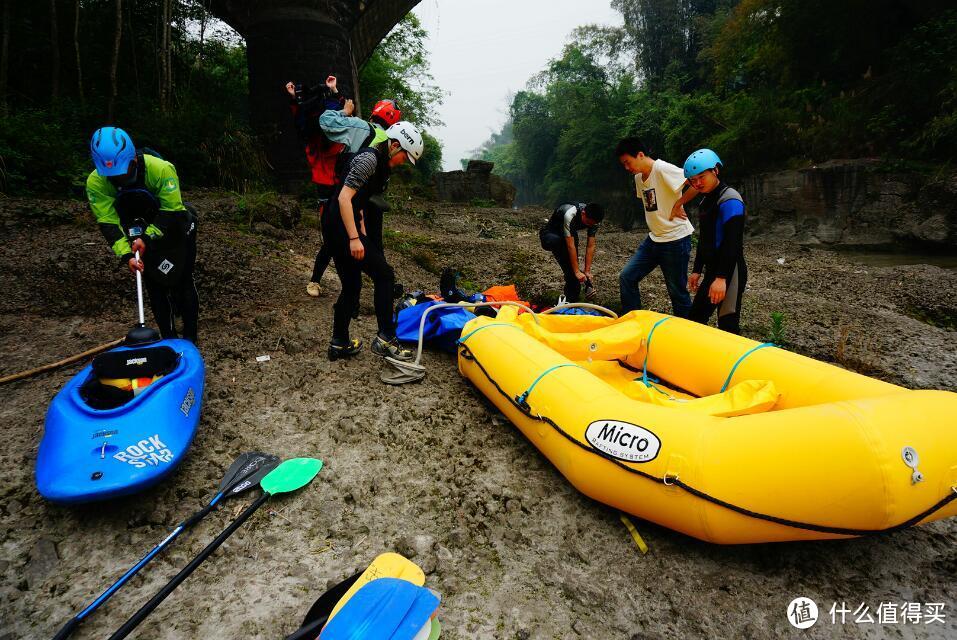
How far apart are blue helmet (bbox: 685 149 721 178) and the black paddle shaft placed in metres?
3.15

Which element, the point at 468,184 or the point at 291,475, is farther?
the point at 468,184

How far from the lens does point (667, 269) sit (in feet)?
11.5

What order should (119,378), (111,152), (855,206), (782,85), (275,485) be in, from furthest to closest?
(782,85) < (855,206) < (111,152) < (119,378) < (275,485)

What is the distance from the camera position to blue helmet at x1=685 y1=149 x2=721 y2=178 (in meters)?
2.89

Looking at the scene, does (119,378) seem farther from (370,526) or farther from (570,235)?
(570,235)

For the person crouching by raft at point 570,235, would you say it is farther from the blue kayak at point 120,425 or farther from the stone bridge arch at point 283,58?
the stone bridge arch at point 283,58

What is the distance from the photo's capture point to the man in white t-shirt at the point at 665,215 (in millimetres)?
3350

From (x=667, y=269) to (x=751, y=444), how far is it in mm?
2084

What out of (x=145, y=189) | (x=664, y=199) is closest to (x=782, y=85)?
(x=664, y=199)

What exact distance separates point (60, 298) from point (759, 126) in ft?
49.7

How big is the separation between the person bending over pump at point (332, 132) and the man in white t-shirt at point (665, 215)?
6.05ft

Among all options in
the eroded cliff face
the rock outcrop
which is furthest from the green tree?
the eroded cliff face

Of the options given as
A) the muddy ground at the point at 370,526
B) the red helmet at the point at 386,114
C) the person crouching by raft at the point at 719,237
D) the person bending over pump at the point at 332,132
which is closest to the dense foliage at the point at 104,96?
the muddy ground at the point at 370,526

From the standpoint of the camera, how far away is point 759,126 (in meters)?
12.2
